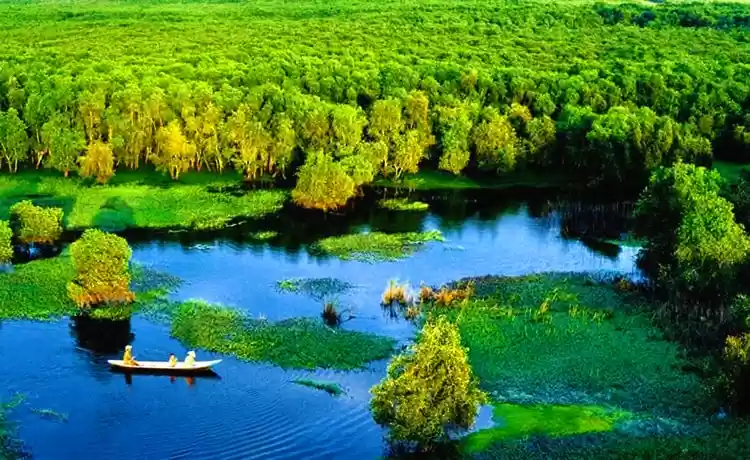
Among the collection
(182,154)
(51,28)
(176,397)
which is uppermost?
(51,28)

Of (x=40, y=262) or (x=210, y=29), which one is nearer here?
(x=40, y=262)

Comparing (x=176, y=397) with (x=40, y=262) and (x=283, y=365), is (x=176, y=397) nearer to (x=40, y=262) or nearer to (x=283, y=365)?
(x=283, y=365)

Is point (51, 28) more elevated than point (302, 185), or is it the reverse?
point (51, 28)

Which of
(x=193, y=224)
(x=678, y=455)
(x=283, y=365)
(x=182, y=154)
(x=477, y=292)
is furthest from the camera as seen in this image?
(x=182, y=154)

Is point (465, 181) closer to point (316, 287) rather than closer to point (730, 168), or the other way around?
point (730, 168)

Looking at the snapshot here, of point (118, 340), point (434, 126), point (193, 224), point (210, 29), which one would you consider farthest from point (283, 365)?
point (210, 29)

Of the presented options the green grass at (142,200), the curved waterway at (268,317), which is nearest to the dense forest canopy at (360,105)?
the green grass at (142,200)

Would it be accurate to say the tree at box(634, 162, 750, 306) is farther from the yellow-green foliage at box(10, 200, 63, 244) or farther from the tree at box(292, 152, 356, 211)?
the yellow-green foliage at box(10, 200, 63, 244)

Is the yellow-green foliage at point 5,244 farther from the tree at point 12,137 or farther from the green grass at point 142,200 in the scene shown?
the tree at point 12,137

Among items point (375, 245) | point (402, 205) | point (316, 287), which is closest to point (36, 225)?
point (316, 287)
